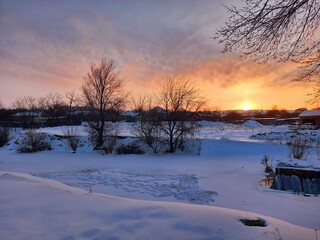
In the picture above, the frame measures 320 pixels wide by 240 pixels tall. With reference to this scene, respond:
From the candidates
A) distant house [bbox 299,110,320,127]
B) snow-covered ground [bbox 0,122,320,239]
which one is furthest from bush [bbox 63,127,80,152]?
distant house [bbox 299,110,320,127]

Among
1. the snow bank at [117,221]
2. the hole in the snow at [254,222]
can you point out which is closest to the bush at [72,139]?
the snow bank at [117,221]

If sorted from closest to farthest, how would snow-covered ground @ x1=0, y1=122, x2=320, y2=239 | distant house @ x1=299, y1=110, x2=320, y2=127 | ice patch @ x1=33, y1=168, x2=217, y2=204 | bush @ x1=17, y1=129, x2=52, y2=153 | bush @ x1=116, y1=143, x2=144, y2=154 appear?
snow-covered ground @ x1=0, y1=122, x2=320, y2=239, ice patch @ x1=33, y1=168, x2=217, y2=204, bush @ x1=116, y1=143, x2=144, y2=154, bush @ x1=17, y1=129, x2=52, y2=153, distant house @ x1=299, y1=110, x2=320, y2=127

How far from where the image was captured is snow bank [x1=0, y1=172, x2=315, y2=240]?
4.59m

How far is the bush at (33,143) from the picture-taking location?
2532 cm

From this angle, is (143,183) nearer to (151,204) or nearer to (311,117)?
(151,204)

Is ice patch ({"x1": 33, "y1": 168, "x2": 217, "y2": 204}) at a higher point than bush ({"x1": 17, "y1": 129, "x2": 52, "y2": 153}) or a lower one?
lower

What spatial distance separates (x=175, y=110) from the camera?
24000 millimetres

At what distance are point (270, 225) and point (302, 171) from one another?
25.4ft

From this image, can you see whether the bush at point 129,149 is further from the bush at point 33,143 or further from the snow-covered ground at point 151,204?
the bush at point 33,143

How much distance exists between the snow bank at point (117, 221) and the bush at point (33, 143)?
20091mm

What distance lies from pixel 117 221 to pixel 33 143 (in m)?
22.5

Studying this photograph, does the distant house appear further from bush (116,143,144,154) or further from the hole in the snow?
the hole in the snow

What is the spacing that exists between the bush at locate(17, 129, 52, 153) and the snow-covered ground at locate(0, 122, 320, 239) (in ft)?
25.5

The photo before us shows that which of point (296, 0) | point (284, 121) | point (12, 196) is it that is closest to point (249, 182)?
point (296, 0)
